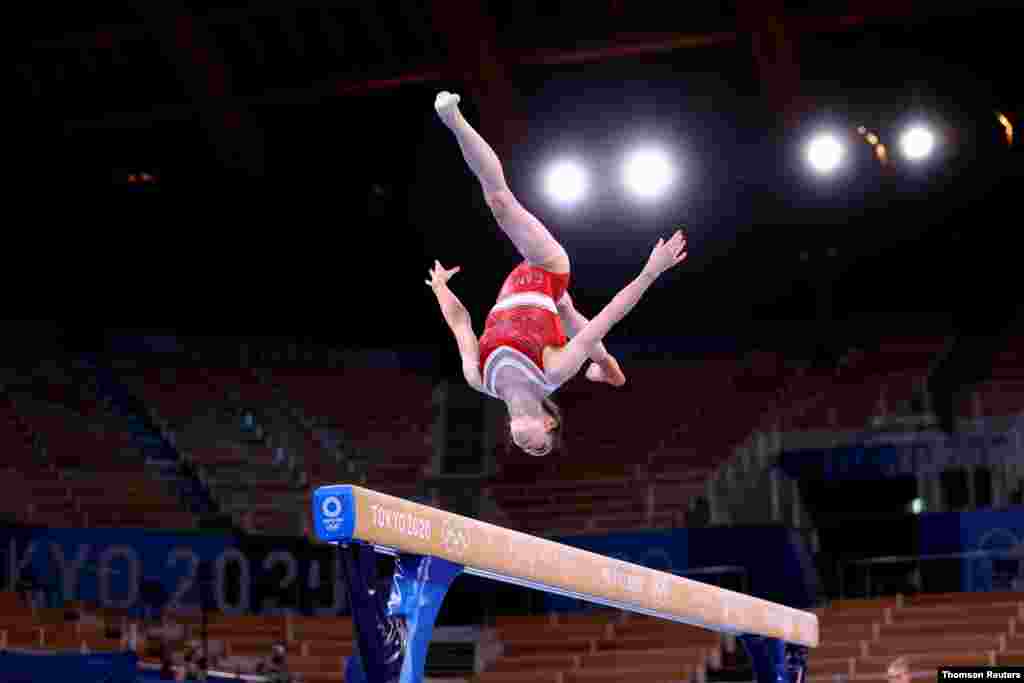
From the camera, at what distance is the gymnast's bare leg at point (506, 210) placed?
21.0 feet

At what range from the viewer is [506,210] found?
6789mm

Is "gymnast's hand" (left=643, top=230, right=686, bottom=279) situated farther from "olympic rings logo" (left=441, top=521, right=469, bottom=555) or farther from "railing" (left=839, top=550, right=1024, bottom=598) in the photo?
"railing" (left=839, top=550, right=1024, bottom=598)

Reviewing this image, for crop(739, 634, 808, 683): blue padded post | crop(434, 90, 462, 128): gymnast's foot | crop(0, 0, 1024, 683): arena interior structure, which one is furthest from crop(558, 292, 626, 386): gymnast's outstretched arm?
crop(0, 0, 1024, 683): arena interior structure

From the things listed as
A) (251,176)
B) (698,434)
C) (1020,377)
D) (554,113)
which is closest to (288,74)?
(251,176)

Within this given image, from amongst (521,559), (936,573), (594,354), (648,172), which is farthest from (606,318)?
(648,172)

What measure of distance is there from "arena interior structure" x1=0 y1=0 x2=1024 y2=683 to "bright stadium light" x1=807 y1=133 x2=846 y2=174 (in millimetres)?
80

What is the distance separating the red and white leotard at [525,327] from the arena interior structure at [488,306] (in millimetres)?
7879

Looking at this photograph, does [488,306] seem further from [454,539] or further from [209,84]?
[454,539]

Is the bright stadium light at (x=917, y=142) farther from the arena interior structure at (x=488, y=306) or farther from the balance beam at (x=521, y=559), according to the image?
the balance beam at (x=521, y=559)

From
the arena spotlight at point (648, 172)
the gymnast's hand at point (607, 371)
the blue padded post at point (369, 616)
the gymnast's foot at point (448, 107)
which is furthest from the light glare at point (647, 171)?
the blue padded post at point (369, 616)

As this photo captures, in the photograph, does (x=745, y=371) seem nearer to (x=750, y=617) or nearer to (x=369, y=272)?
(x=369, y=272)

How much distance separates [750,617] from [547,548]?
2508 mm

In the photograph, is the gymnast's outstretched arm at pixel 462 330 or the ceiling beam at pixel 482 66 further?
the ceiling beam at pixel 482 66

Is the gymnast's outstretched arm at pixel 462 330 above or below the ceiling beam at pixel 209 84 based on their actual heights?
below
